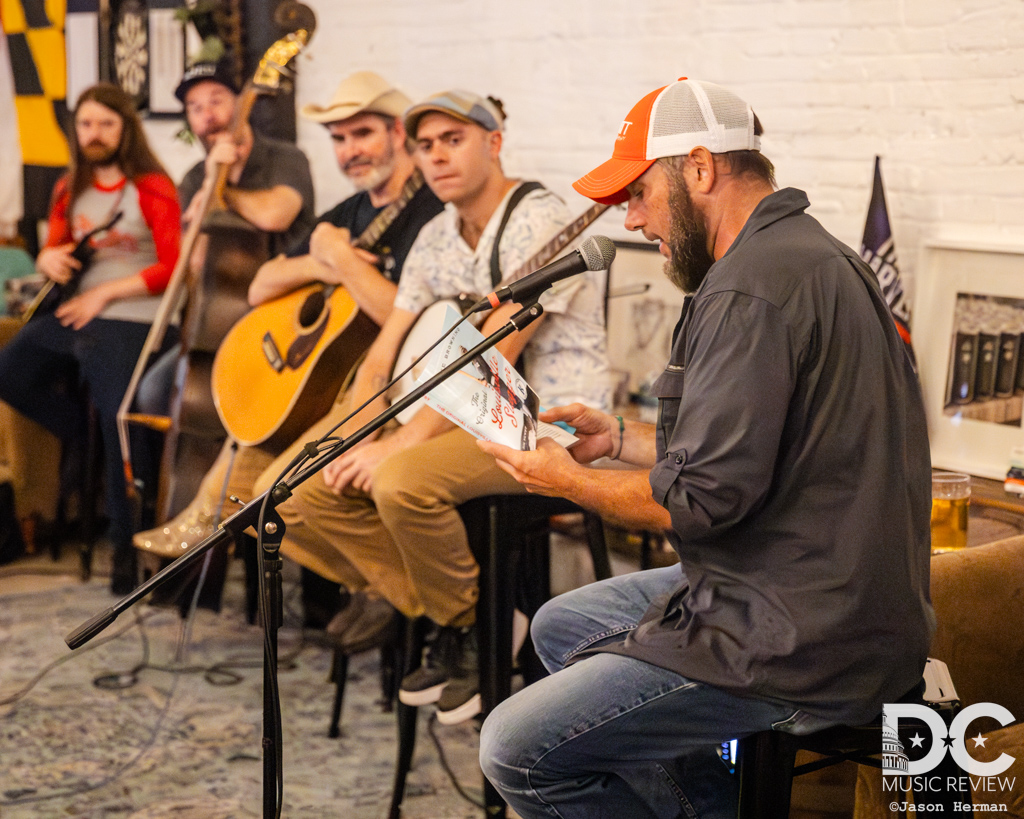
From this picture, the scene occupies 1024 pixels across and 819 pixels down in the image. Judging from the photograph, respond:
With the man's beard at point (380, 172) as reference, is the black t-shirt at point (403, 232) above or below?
below

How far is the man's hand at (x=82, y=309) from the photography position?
4.07m

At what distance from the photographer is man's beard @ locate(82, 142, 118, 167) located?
165 inches

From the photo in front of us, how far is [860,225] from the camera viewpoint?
2832mm

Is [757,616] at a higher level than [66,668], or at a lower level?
higher

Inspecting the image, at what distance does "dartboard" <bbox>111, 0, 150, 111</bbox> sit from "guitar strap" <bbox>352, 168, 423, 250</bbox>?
2.30 metres

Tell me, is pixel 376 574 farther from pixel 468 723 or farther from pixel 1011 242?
pixel 1011 242

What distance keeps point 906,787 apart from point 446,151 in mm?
1907

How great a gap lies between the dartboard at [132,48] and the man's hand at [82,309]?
4.29ft

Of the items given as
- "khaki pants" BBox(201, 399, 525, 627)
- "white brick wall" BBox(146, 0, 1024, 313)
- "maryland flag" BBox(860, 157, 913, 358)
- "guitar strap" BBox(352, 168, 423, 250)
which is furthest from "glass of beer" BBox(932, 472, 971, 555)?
"guitar strap" BBox(352, 168, 423, 250)

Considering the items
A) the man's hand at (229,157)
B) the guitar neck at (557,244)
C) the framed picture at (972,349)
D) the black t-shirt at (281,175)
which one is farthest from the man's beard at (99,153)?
the framed picture at (972,349)

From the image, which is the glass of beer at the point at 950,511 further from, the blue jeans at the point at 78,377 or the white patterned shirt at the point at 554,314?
the blue jeans at the point at 78,377

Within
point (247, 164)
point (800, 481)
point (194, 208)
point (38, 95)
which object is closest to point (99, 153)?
point (194, 208)

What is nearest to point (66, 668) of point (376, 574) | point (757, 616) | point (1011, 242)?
point (376, 574)

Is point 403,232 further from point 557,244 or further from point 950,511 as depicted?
point 950,511
